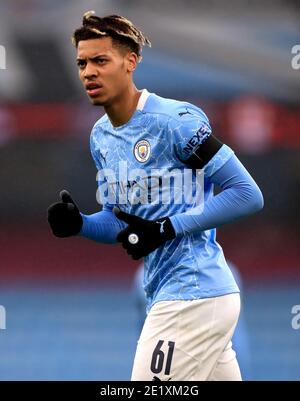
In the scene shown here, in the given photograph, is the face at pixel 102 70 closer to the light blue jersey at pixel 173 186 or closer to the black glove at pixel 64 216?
the light blue jersey at pixel 173 186

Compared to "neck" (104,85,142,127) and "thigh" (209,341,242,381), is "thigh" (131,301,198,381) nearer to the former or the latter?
"thigh" (209,341,242,381)

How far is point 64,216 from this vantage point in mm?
4086

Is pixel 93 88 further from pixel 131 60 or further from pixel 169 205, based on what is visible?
pixel 169 205

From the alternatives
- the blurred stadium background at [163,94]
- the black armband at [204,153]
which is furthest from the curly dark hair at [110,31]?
the blurred stadium background at [163,94]

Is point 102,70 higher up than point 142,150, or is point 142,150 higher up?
point 102,70

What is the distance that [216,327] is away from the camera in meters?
3.78

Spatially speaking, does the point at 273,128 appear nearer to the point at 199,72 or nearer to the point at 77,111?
the point at 199,72

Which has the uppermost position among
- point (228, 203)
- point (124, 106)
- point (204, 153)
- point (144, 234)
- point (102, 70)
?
point (102, 70)

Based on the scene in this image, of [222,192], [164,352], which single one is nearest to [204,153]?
[222,192]

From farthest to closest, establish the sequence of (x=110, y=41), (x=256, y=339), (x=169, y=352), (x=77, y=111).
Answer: (x=77, y=111), (x=256, y=339), (x=110, y=41), (x=169, y=352)

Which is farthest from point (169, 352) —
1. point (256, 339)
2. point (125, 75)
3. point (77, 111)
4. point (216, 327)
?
point (77, 111)

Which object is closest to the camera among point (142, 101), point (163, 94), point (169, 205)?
point (169, 205)

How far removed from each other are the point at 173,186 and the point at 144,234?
23 cm

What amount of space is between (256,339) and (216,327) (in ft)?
13.5
